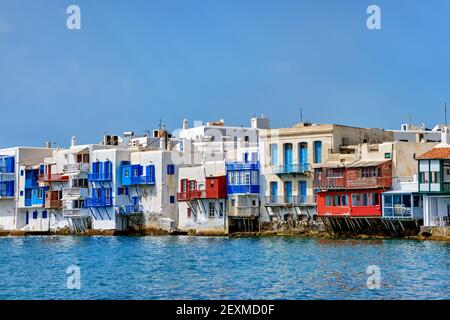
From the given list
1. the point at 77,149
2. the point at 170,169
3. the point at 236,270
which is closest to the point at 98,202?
the point at 77,149

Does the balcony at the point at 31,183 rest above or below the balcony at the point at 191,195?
above

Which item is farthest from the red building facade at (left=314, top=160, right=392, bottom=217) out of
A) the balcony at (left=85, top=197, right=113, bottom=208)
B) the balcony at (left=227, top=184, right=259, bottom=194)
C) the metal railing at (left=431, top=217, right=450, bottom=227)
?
the balcony at (left=85, top=197, right=113, bottom=208)

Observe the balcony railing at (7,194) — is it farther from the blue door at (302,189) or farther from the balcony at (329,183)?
the balcony at (329,183)

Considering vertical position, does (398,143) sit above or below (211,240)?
above

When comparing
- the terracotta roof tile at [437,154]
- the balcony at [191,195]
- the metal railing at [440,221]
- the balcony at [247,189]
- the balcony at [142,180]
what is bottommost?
the metal railing at [440,221]

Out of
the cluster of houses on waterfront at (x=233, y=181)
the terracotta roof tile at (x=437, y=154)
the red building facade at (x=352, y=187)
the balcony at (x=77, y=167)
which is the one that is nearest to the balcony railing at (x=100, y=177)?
the cluster of houses on waterfront at (x=233, y=181)

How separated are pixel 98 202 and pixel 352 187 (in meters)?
26.5

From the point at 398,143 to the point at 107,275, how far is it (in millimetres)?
27695

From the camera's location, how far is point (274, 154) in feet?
217

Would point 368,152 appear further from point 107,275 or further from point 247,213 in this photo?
point 107,275

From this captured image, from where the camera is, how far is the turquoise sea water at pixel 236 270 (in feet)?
96.0

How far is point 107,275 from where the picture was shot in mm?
36938
